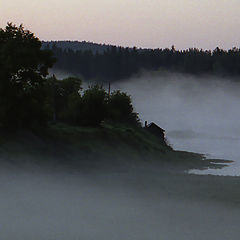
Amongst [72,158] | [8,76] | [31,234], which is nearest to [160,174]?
[72,158]

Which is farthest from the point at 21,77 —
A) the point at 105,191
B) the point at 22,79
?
the point at 105,191

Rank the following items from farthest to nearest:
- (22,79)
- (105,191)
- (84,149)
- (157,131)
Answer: (157,131), (84,149), (22,79), (105,191)

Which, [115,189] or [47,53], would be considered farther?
[47,53]

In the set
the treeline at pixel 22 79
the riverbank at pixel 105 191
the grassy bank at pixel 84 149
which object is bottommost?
the riverbank at pixel 105 191

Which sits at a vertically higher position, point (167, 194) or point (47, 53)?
point (47, 53)

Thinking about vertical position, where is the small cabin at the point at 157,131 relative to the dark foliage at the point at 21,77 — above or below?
below

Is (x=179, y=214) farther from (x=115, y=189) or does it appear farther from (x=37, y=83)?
(x=37, y=83)

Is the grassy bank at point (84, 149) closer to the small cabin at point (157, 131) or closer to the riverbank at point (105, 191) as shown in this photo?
the riverbank at point (105, 191)

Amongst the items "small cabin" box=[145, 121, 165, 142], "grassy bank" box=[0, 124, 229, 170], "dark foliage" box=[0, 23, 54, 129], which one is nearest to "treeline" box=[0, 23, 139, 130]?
"dark foliage" box=[0, 23, 54, 129]

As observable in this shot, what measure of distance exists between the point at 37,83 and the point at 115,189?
2877 cm

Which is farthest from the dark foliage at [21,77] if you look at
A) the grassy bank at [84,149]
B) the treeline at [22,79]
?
the grassy bank at [84,149]

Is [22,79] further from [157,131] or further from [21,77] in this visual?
[157,131]

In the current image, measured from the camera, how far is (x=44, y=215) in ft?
126

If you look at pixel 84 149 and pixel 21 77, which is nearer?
pixel 21 77
